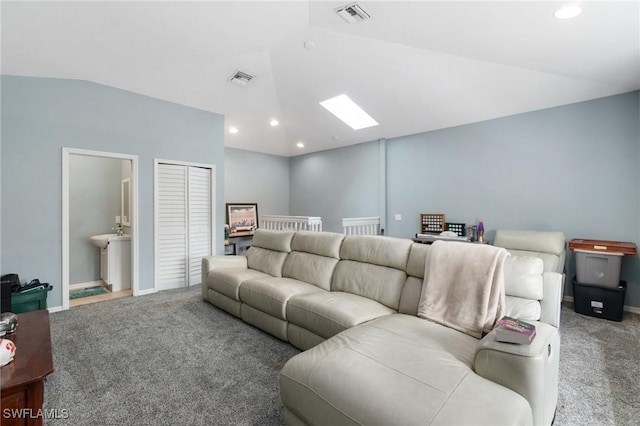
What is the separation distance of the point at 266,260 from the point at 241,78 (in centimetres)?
266

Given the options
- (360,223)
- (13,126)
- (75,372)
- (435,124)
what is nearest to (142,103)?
(13,126)

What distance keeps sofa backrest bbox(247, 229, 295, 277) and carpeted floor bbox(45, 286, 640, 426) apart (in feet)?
2.38

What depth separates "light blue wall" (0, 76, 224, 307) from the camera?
3.34 meters

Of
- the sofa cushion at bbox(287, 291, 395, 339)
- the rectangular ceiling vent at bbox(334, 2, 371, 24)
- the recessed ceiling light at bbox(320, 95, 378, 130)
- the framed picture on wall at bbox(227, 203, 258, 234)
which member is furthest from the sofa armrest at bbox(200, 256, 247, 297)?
the rectangular ceiling vent at bbox(334, 2, 371, 24)

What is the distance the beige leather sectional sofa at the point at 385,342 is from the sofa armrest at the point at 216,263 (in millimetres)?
365

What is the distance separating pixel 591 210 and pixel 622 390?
2503mm

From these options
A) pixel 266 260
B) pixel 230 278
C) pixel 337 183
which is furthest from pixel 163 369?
pixel 337 183

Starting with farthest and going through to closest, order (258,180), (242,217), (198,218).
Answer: (258,180)
(242,217)
(198,218)

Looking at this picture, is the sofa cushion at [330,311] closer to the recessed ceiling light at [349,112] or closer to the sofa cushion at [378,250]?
the sofa cushion at [378,250]

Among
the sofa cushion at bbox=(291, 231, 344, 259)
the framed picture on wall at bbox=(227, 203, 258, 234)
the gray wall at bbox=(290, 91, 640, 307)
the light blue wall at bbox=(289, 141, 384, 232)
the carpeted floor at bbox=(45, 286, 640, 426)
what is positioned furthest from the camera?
the framed picture on wall at bbox=(227, 203, 258, 234)

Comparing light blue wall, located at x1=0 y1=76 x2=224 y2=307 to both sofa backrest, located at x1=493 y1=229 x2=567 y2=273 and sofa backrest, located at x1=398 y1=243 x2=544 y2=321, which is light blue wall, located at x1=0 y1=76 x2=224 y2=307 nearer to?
sofa backrest, located at x1=398 y1=243 x2=544 y2=321

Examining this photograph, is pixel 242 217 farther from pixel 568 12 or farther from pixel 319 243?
pixel 568 12

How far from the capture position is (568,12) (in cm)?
237

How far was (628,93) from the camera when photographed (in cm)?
350
